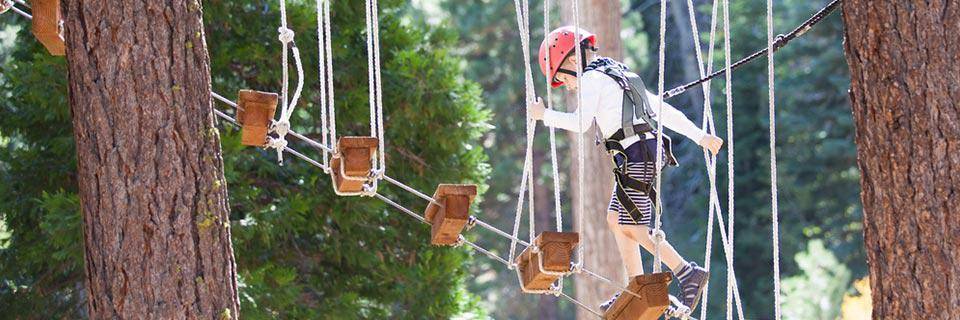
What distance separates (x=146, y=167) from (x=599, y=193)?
4.22m

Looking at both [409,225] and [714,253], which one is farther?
[714,253]

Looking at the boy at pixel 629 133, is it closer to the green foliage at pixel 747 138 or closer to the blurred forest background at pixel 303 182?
the blurred forest background at pixel 303 182

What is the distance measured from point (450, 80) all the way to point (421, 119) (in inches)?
8.7

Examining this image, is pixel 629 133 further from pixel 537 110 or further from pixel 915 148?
pixel 915 148

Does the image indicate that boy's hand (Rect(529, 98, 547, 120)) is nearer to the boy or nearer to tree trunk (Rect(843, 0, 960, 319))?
the boy

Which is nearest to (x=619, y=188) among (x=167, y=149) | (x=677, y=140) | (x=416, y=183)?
(x=167, y=149)

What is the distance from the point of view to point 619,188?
4.19 metres

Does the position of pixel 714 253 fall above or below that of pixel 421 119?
Result: below

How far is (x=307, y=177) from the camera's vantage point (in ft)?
20.9

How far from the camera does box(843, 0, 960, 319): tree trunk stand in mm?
3207

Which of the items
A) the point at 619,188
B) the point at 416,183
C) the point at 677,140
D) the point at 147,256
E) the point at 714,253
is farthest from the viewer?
the point at 677,140

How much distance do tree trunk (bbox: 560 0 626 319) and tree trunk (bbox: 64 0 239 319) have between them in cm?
390

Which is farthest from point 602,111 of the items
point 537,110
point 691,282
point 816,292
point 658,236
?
point 816,292

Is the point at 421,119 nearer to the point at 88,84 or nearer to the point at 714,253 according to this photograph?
the point at 88,84
